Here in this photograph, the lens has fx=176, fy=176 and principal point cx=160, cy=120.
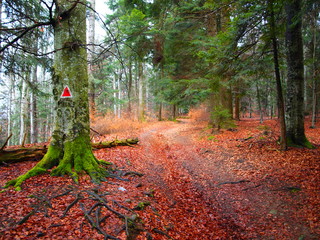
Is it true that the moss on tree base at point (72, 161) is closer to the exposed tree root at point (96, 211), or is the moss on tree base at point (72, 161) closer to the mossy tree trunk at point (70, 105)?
the mossy tree trunk at point (70, 105)

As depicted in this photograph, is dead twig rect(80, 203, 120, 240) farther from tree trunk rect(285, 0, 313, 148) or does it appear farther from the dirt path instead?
tree trunk rect(285, 0, 313, 148)

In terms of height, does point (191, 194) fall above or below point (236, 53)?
below

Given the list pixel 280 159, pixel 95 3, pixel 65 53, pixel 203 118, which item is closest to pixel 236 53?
pixel 280 159

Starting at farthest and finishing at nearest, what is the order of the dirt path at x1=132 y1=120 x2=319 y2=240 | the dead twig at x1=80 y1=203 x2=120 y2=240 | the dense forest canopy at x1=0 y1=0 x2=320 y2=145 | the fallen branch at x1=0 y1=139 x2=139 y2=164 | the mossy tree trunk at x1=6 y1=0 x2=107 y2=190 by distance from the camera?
1. the fallen branch at x1=0 y1=139 x2=139 y2=164
2. the dense forest canopy at x1=0 y1=0 x2=320 y2=145
3. the mossy tree trunk at x1=6 y1=0 x2=107 y2=190
4. the dirt path at x1=132 y1=120 x2=319 y2=240
5. the dead twig at x1=80 y1=203 x2=120 y2=240

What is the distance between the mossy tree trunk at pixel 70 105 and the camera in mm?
4379

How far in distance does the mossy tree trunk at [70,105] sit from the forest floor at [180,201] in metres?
0.43

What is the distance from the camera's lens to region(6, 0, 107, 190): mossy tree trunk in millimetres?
4379

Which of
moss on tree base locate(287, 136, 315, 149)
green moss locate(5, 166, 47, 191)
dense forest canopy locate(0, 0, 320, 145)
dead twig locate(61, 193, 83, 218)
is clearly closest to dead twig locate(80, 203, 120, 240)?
dead twig locate(61, 193, 83, 218)

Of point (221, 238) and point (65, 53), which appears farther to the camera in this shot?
point (65, 53)

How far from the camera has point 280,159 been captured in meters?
6.32

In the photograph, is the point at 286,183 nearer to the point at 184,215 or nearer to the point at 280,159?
the point at 280,159

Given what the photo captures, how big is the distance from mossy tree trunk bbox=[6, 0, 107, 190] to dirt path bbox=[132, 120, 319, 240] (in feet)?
7.25

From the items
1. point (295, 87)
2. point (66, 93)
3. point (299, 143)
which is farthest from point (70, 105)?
point (299, 143)

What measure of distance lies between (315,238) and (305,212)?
772 mm
